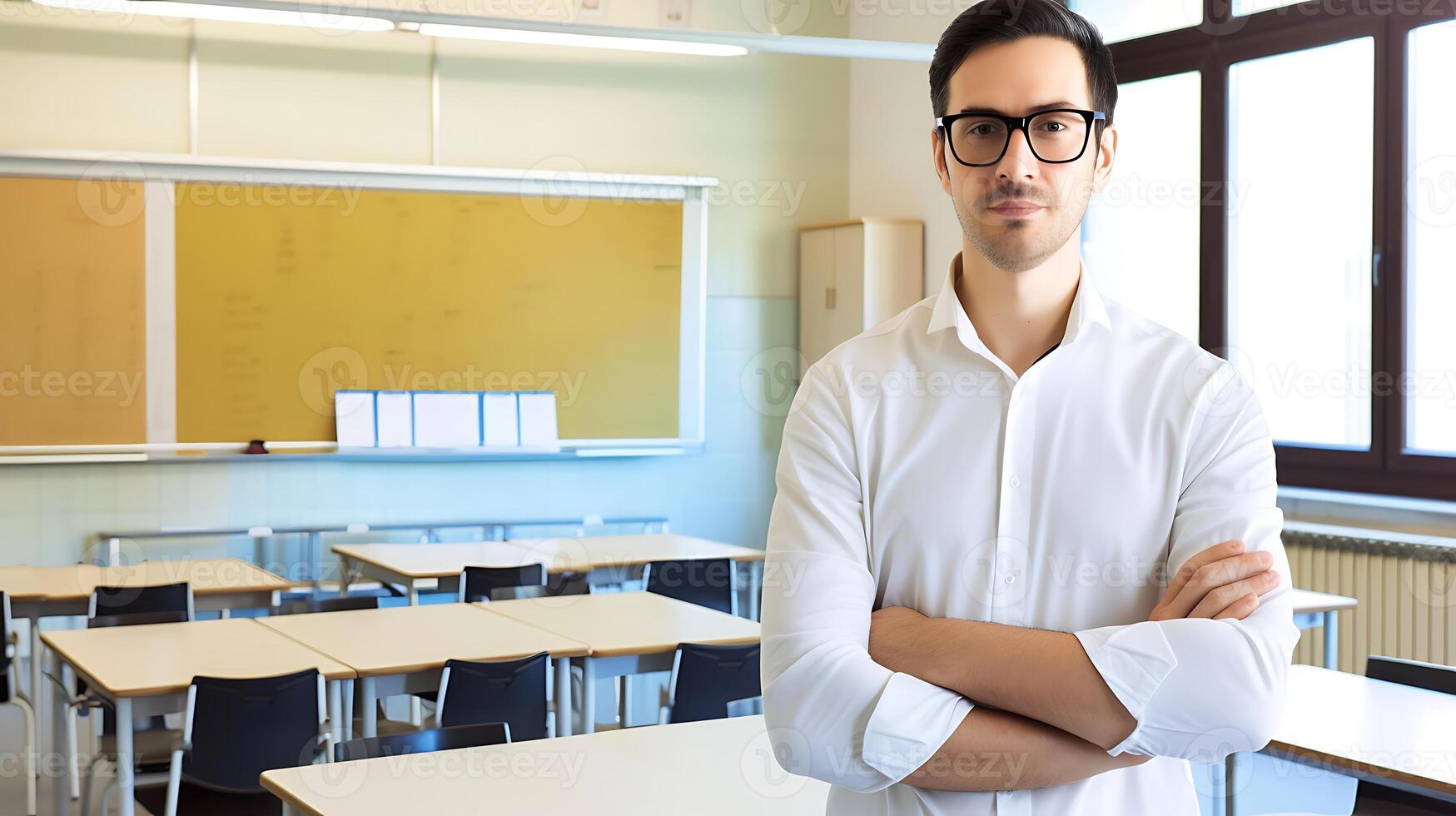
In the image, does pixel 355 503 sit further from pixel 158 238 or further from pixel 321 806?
pixel 321 806

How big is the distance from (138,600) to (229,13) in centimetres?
356

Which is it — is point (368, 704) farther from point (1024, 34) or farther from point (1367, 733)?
point (1024, 34)

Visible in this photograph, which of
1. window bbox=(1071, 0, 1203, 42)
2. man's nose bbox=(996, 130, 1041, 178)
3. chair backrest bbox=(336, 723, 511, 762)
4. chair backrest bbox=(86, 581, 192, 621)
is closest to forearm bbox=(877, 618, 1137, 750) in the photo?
man's nose bbox=(996, 130, 1041, 178)

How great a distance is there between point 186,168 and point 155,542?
2033mm

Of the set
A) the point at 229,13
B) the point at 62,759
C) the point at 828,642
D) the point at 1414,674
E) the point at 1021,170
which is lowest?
the point at 62,759

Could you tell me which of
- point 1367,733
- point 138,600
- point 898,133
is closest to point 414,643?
point 138,600

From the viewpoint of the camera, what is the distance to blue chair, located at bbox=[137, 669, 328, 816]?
3406 mm

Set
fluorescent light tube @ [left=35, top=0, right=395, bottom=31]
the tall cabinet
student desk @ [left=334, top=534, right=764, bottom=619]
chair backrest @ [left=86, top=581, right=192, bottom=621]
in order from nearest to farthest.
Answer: chair backrest @ [left=86, top=581, right=192, bottom=621], student desk @ [left=334, top=534, right=764, bottom=619], fluorescent light tube @ [left=35, top=0, right=395, bottom=31], the tall cabinet

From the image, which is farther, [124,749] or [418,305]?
[418,305]

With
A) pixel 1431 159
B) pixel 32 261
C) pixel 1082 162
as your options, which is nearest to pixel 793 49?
pixel 1431 159

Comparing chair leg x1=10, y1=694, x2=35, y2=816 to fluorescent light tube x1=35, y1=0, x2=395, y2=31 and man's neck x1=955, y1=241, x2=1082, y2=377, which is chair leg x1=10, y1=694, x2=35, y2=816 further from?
man's neck x1=955, y1=241, x2=1082, y2=377

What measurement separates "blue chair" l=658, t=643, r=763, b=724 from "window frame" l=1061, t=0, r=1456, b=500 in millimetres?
2818

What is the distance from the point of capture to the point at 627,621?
14.7 ft

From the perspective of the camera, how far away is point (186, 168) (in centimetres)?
710
